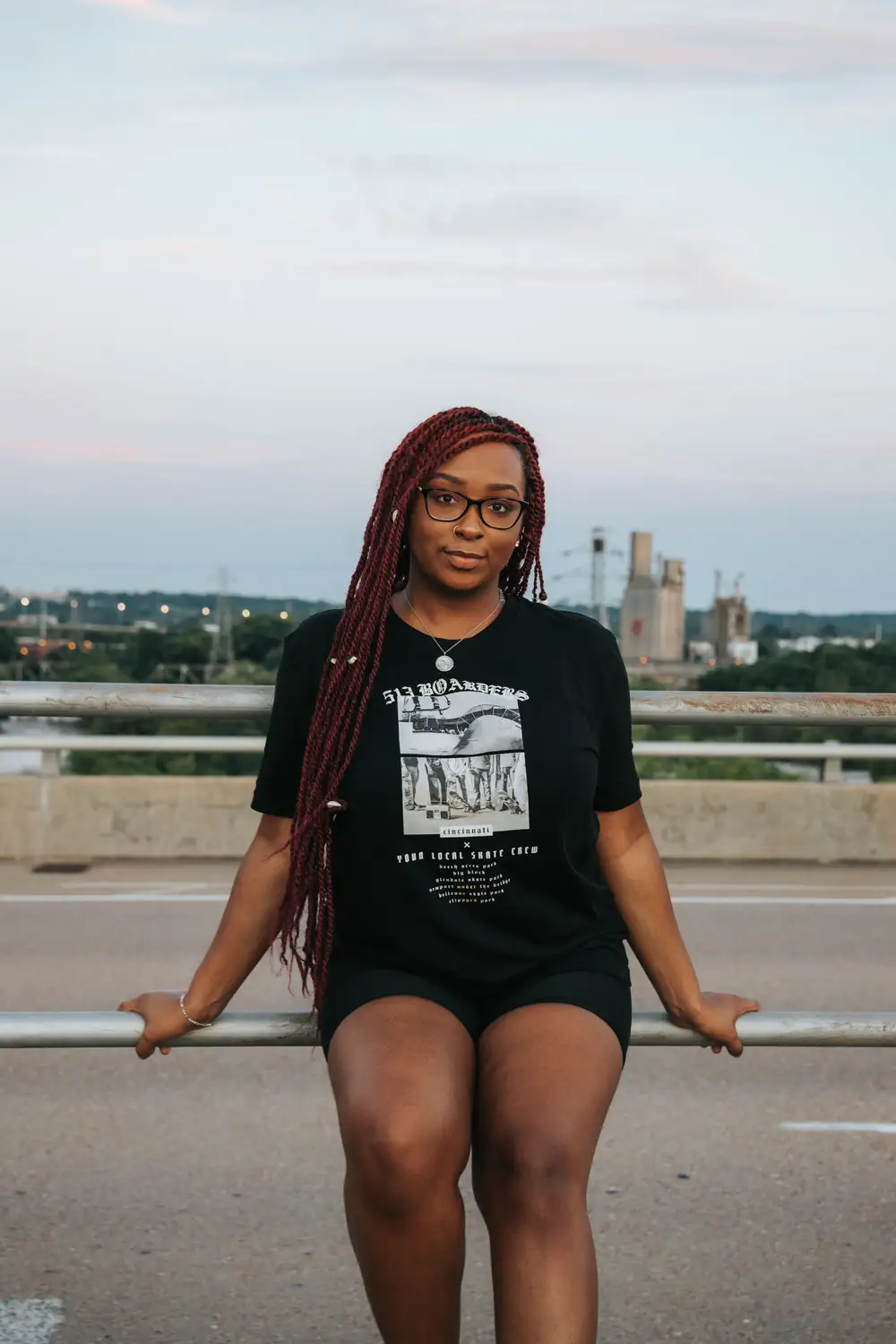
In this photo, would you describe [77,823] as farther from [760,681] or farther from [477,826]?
[760,681]

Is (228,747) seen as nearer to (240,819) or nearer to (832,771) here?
(240,819)

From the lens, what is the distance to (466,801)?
9.59 ft

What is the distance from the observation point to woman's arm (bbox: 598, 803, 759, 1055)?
3.05m

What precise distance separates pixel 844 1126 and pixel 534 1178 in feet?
9.69

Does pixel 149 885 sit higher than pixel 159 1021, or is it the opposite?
pixel 159 1021

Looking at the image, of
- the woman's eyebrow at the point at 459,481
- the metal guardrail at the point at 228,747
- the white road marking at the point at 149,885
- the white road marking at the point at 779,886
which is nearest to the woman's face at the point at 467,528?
the woman's eyebrow at the point at 459,481

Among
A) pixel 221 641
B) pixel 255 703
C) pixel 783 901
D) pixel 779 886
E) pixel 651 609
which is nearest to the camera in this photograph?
pixel 255 703

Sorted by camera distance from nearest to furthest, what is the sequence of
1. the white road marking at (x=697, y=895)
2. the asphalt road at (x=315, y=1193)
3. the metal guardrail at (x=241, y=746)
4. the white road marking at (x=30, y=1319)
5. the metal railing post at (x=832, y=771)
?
1. the white road marking at (x=30, y=1319)
2. the asphalt road at (x=315, y=1193)
3. the white road marking at (x=697, y=895)
4. the metal guardrail at (x=241, y=746)
5. the metal railing post at (x=832, y=771)

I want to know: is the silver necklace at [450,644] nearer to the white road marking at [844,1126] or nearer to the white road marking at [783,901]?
the white road marking at [844,1126]

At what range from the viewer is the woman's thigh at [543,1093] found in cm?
270

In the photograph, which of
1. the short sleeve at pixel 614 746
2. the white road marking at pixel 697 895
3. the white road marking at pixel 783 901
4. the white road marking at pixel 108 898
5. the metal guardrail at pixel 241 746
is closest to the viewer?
the short sleeve at pixel 614 746

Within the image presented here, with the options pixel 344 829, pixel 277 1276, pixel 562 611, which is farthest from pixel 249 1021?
pixel 277 1276

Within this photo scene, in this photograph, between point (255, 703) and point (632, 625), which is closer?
point (255, 703)

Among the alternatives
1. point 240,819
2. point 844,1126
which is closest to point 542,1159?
point 844,1126
